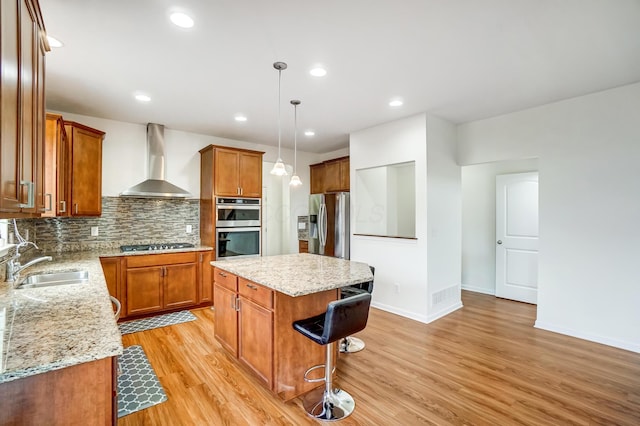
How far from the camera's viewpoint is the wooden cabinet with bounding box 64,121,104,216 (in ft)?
11.4

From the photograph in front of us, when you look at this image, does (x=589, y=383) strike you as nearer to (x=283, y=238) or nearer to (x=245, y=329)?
(x=245, y=329)

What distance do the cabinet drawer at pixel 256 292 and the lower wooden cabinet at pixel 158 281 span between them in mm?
1950

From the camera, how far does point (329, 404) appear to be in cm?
Answer: 211

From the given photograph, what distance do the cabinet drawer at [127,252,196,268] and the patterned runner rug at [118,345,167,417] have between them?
1.21 meters

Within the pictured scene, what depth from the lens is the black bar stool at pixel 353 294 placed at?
287cm

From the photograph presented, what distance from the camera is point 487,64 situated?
8.49ft

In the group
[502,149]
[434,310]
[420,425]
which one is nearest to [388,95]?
[502,149]

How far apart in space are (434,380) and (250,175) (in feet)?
11.9

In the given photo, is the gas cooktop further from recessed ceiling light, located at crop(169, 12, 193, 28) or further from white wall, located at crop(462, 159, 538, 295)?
white wall, located at crop(462, 159, 538, 295)

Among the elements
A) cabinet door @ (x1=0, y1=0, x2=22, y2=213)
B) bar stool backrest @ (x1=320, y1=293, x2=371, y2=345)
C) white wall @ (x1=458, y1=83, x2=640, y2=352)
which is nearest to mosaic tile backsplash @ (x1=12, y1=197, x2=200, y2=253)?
cabinet door @ (x1=0, y1=0, x2=22, y2=213)

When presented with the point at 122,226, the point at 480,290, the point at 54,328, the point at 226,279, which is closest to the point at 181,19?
the point at 54,328

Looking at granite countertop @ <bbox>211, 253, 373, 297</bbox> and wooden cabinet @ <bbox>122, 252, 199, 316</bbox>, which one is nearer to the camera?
granite countertop @ <bbox>211, 253, 373, 297</bbox>

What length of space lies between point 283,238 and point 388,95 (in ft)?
10.7

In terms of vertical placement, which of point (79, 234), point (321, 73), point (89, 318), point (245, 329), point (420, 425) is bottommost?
point (420, 425)
